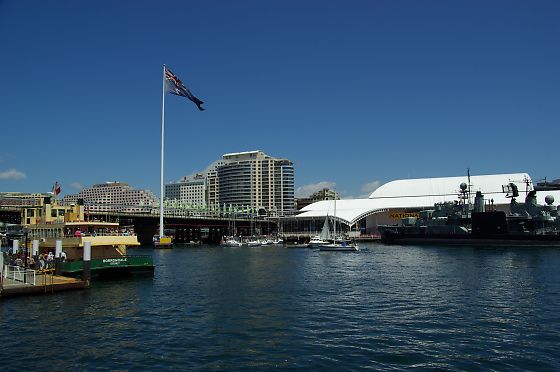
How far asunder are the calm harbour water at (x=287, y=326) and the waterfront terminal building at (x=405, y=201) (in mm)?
123316

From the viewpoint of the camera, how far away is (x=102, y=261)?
47.3 m

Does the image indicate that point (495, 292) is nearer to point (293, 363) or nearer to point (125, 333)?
point (293, 363)

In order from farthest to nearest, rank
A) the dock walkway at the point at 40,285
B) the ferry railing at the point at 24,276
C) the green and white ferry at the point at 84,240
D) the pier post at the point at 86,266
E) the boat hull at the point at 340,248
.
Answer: the boat hull at the point at 340,248
the green and white ferry at the point at 84,240
the pier post at the point at 86,266
the ferry railing at the point at 24,276
the dock walkway at the point at 40,285

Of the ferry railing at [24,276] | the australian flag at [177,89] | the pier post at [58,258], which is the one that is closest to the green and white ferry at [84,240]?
the pier post at [58,258]

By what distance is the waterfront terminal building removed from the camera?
168375mm

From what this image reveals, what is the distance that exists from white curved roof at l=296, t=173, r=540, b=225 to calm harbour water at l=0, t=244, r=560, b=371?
408 ft

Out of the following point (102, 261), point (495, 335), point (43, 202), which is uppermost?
point (43, 202)

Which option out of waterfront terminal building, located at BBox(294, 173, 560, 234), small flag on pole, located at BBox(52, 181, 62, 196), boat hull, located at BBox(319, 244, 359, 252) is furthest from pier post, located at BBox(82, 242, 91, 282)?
waterfront terminal building, located at BBox(294, 173, 560, 234)

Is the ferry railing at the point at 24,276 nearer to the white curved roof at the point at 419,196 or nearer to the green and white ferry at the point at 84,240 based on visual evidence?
the green and white ferry at the point at 84,240

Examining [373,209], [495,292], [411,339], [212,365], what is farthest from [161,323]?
[373,209]

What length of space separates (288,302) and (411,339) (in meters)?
12.6

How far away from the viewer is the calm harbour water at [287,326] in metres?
21.9

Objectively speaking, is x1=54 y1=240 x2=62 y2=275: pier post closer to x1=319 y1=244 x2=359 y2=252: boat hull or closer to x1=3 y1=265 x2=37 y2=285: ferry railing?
x1=3 y1=265 x2=37 y2=285: ferry railing

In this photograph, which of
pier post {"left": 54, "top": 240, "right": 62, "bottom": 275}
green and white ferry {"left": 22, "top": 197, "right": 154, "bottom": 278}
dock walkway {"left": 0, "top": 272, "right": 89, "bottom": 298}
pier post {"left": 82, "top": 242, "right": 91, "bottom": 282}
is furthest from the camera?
green and white ferry {"left": 22, "top": 197, "right": 154, "bottom": 278}
